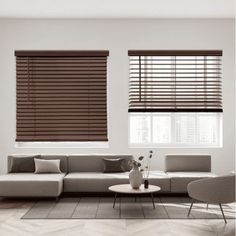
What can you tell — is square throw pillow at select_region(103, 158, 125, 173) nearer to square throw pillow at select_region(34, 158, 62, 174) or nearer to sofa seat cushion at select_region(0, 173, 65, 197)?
square throw pillow at select_region(34, 158, 62, 174)

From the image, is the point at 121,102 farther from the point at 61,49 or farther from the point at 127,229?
the point at 127,229

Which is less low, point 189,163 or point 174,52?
point 174,52

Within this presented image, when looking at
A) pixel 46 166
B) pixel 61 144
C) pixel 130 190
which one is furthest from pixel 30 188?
pixel 61 144

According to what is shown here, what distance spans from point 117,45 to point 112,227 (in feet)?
13.5

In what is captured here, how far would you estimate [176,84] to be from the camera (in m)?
8.55

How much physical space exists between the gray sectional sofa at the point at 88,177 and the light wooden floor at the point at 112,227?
0.93m

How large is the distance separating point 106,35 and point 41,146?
8.08 ft

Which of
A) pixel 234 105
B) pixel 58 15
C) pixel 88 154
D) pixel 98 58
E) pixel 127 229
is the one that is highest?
pixel 58 15

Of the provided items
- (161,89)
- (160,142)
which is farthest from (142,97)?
(160,142)

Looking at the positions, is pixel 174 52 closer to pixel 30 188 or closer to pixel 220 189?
pixel 220 189

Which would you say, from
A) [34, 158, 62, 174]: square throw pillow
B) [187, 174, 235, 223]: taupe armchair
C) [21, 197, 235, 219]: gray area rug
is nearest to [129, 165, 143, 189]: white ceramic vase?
[21, 197, 235, 219]: gray area rug

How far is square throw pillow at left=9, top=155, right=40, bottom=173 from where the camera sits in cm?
769

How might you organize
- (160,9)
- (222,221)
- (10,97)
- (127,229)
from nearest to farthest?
(127,229), (222,221), (160,9), (10,97)

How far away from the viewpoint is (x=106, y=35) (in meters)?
8.45
